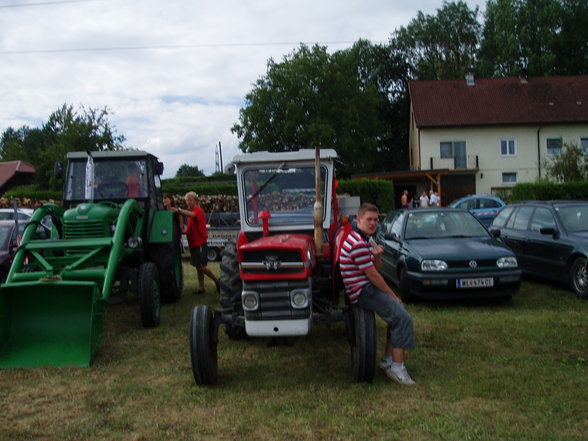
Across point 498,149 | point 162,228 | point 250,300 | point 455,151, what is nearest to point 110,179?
point 162,228

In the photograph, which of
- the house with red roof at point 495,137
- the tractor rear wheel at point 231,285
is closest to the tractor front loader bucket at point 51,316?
the tractor rear wheel at point 231,285

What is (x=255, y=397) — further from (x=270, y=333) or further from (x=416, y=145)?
(x=416, y=145)

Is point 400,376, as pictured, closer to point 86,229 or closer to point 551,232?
point 86,229

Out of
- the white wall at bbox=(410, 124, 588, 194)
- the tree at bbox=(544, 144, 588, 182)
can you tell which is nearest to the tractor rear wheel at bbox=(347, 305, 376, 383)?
the tree at bbox=(544, 144, 588, 182)

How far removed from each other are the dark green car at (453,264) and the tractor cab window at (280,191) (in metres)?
2.77

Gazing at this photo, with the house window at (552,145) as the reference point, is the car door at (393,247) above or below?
below

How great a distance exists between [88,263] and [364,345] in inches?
149

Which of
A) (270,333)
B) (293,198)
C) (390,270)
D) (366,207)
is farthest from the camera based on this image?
(390,270)

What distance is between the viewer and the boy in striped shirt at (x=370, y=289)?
5098 mm

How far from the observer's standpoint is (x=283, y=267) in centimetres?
488

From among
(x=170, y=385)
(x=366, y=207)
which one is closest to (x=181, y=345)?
(x=170, y=385)

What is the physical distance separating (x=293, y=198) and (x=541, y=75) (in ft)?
147

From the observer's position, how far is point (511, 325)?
7191mm

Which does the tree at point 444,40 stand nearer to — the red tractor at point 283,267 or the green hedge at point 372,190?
the green hedge at point 372,190
